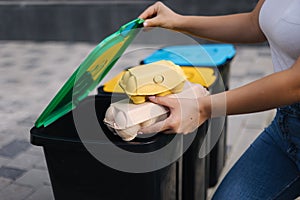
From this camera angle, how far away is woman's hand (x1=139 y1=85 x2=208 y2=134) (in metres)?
1.48

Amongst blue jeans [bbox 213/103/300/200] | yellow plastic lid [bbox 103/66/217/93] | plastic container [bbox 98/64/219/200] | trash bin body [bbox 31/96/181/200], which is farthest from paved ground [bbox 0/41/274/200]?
trash bin body [bbox 31/96/181/200]

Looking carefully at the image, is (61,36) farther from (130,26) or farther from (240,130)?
(130,26)

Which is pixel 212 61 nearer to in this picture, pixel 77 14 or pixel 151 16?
pixel 151 16

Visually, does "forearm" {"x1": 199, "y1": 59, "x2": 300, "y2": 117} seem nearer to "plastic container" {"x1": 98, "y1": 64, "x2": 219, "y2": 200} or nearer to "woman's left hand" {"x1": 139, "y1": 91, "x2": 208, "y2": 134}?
"woman's left hand" {"x1": 139, "y1": 91, "x2": 208, "y2": 134}

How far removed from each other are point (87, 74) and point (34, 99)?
122 inches

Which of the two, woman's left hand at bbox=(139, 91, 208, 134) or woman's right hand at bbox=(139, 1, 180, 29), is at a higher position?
woman's right hand at bbox=(139, 1, 180, 29)

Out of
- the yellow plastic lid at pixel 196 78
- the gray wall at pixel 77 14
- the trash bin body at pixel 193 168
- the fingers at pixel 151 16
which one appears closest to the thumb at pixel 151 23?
the fingers at pixel 151 16

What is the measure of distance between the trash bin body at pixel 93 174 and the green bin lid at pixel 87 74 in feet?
0.30

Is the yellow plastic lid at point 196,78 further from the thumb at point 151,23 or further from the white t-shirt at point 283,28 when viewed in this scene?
the white t-shirt at point 283,28

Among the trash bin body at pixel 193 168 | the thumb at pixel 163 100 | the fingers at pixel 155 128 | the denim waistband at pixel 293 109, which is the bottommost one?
the trash bin body at pixel 193 168

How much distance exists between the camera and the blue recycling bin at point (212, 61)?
8.37 feet

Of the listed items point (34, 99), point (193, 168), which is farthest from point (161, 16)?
point (34, 99)

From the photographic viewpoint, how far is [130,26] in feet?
5.69

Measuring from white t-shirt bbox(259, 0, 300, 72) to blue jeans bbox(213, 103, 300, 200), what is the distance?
9.0 inches
